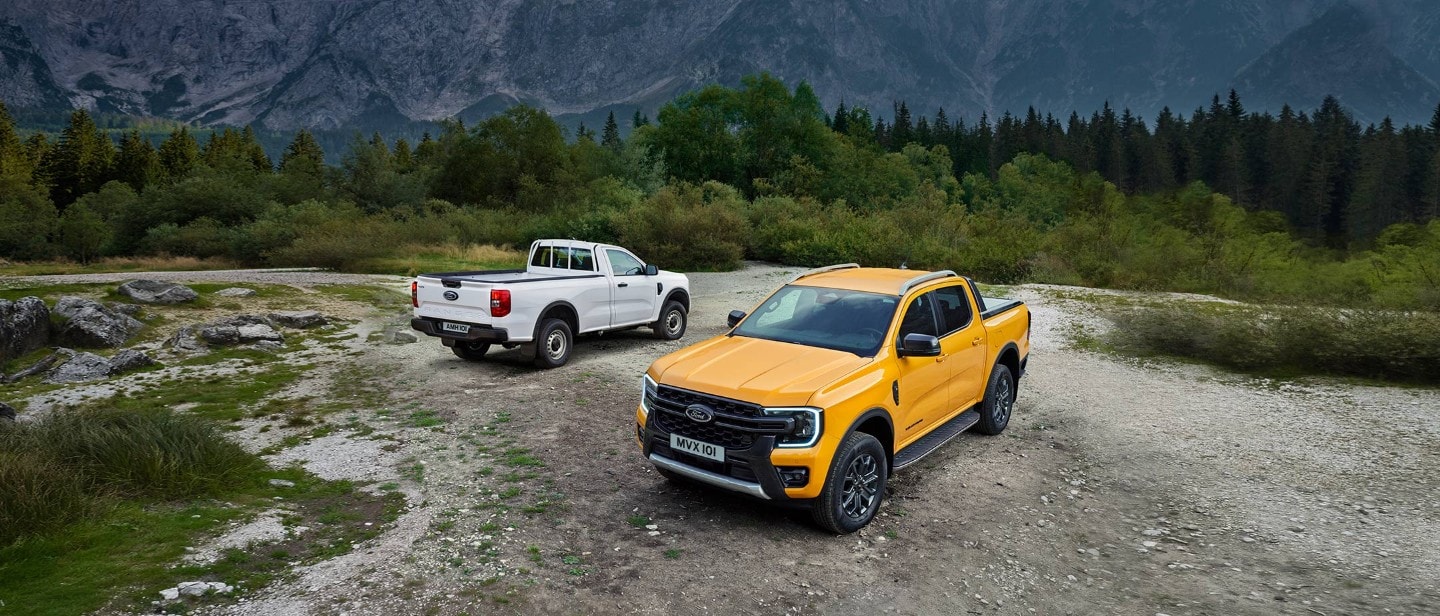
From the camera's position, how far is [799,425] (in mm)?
5121

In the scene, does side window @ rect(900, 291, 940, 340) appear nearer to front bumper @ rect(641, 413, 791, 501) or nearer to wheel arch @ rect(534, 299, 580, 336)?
front bumper @ rect(641, 413, 791, 501)

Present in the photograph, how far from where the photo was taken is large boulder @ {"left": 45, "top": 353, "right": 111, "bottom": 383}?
1020cm

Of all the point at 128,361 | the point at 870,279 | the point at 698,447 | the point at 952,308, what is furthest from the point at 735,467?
the point at 128,361

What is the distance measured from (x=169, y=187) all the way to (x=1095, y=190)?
264ft

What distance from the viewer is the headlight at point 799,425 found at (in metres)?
5.09

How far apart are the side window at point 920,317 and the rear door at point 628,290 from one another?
6.69 m

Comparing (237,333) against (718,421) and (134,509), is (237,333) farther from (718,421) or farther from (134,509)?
(718,421)

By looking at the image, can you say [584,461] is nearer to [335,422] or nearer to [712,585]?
[712,585]

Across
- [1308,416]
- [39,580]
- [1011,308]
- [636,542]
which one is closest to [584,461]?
[636,542]

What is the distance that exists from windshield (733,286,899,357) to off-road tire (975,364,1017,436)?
1971mm

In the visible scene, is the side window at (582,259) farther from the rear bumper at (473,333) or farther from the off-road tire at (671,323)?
the rear bumper at (473,333)

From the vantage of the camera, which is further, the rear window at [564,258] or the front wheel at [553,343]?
the rear window at [564,258]

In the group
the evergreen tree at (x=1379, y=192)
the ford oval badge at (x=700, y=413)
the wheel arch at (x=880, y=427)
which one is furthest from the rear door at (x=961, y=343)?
the evergreen tree at (x=1379, y=192)

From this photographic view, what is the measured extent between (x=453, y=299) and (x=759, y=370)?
22.2 ft
